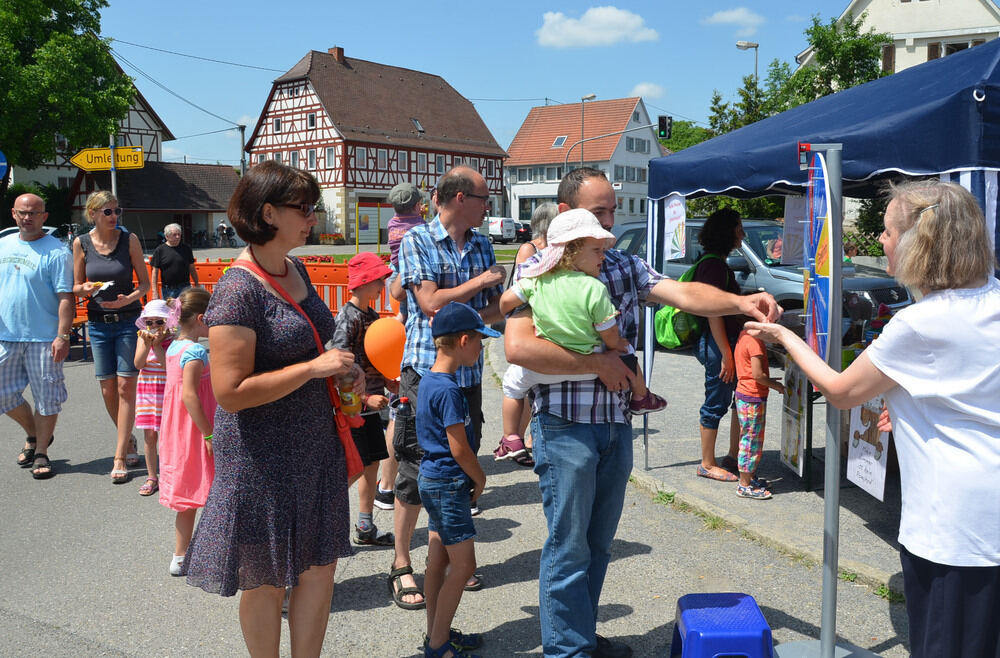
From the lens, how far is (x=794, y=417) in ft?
18.0

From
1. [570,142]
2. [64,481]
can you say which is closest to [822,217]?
[64,481]

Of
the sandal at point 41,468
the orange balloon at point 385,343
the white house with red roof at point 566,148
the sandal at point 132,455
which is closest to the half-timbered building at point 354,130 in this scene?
the white house with red roof at point 566,148

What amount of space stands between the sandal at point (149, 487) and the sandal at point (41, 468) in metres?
0.86

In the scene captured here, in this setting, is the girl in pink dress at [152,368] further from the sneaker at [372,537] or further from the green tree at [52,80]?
the green tree at [52,80]

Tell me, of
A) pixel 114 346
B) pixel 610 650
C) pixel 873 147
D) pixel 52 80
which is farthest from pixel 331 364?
pixel 52 80

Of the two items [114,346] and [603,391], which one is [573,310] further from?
[114,346]

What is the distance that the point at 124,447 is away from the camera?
19.7ft

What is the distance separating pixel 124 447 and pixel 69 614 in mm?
2332

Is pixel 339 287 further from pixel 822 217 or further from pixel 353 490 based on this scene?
pixel 822 217

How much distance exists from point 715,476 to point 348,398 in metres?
3.67

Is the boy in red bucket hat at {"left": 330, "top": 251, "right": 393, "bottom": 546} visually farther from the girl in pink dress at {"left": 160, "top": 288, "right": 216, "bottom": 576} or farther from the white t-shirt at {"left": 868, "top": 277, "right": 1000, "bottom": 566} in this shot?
the white t-shirt at {"left": 868, "top": 277, "right": 1000, "bottom": 566}

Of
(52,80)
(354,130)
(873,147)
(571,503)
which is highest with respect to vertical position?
(354,130)

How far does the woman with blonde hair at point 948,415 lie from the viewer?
225 centimetres

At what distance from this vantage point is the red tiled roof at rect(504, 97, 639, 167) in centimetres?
6981
